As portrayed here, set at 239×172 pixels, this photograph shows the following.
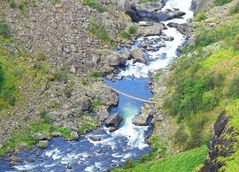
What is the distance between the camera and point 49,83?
250ft

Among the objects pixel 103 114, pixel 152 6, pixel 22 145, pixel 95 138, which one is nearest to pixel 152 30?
pixel 152 6

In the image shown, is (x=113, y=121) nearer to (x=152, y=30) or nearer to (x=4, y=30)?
(x=4, y=30)

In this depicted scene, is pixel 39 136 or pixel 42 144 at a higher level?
pixel 39 136

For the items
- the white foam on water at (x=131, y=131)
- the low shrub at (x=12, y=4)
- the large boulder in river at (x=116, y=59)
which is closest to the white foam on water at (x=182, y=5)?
the large boulder in river at (x=116, y=59)

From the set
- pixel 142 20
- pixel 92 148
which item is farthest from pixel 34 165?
pixel 142 20

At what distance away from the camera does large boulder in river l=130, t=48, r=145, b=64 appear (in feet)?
290

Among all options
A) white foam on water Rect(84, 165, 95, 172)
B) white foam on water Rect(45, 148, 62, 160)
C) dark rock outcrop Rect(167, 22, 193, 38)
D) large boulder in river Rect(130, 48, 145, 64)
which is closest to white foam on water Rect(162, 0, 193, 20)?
dark rock outcrop Rect(167, 22, 193, 38)

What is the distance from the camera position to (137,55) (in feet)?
292

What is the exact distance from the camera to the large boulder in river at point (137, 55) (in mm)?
88500

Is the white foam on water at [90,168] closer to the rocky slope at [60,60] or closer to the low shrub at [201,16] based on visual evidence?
the rocky slope at [60,60]

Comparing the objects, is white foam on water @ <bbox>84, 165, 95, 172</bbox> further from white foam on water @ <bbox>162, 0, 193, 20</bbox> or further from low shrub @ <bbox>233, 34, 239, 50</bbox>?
white foam on water @ <bbox>162, 0, 193, 20</bbox>

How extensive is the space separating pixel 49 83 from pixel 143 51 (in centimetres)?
2238

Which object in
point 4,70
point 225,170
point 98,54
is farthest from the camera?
point 98,54

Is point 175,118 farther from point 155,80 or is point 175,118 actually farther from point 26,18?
point 26,18
